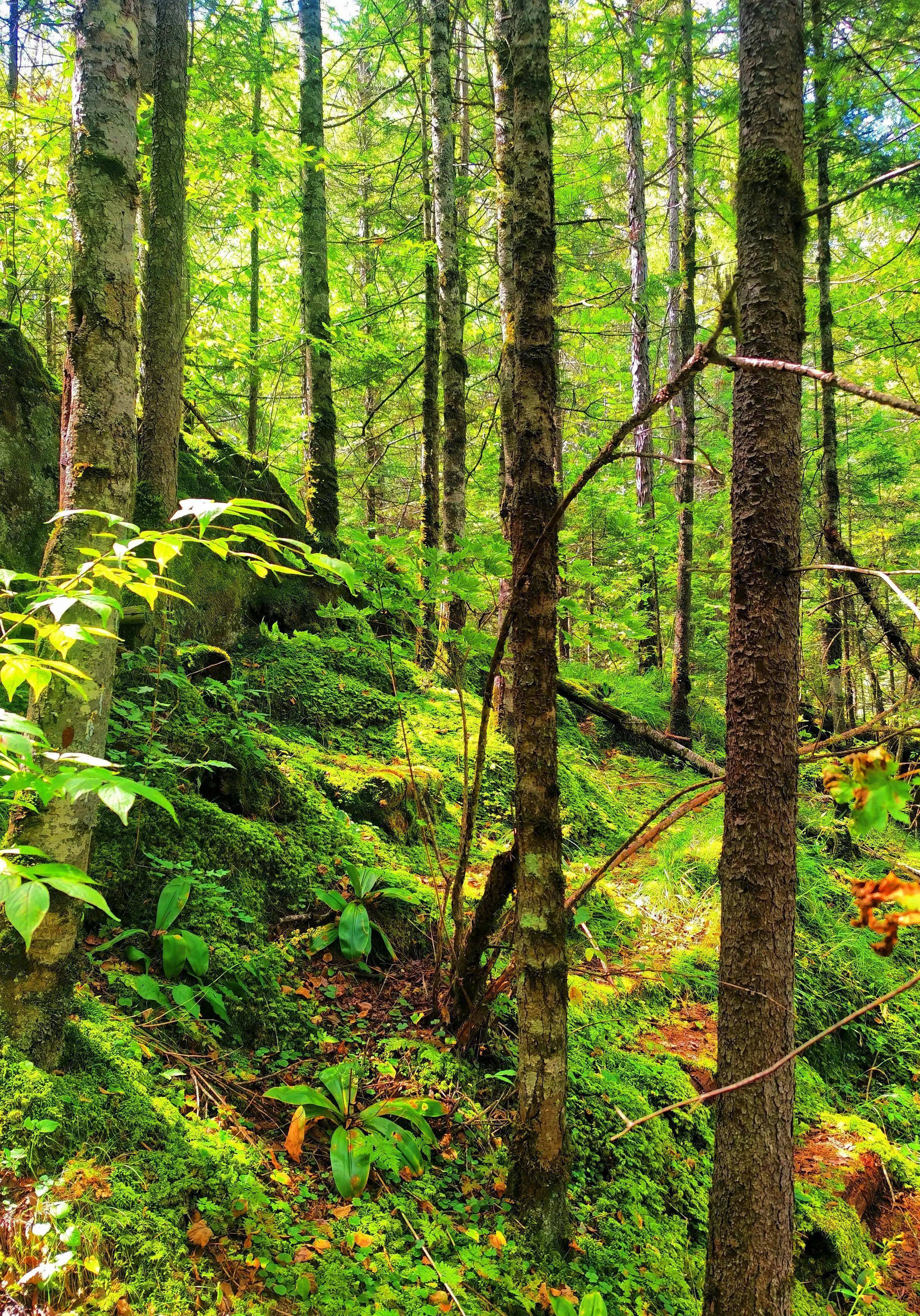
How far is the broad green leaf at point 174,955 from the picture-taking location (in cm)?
285

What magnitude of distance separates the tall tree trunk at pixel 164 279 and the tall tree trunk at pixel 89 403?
9.09 ft

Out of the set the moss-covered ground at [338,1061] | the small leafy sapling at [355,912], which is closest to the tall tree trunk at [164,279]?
the moss-covered ground at [338,1061]

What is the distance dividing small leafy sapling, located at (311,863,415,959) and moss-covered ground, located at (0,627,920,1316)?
0.08 metres

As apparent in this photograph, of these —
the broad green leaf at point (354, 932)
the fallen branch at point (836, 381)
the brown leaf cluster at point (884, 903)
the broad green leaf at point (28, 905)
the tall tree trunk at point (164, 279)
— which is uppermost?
the tall tree trunk at point (164, 279)

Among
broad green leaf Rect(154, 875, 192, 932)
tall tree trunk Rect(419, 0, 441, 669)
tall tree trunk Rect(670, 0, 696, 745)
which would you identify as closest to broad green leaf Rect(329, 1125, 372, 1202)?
broad green leaf Rect(154, 875, 192, 932)

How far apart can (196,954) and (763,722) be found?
8.47 ft

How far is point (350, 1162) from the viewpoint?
2545 millimetres

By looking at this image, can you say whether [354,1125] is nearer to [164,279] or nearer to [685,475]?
[164,279]

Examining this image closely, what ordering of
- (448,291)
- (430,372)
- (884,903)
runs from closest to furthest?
(884,903)
(448,291)
(430,372)

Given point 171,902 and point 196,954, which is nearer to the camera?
point 196,954

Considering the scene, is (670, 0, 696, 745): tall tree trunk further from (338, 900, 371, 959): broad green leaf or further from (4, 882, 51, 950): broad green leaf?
(4, 882, 51, 950): broad green leaf

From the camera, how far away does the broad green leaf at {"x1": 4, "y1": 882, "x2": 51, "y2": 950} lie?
3.54ft

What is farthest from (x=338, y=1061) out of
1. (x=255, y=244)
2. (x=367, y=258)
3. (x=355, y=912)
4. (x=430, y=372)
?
(x=367, y=258)

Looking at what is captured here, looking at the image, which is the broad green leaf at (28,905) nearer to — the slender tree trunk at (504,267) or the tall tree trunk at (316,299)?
the slender tree trunk at (504,267)
